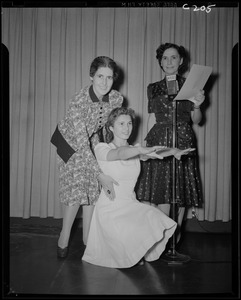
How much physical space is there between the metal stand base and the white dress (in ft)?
0.22

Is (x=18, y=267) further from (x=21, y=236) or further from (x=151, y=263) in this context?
(x=151, y=263)

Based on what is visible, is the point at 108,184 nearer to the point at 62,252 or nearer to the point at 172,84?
the point at 62,252

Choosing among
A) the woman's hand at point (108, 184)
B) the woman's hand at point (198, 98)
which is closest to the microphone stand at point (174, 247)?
the woman's hand at point (198, 98)

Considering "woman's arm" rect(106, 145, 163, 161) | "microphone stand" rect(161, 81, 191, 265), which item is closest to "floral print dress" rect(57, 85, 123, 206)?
"woman's arm" rect(106, 145, 163, 161)

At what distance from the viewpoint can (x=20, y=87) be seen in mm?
2473

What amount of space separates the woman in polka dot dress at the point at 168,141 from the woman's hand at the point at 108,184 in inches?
12.9

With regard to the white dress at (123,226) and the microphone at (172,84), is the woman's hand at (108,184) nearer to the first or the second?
the white dress at (123,226)

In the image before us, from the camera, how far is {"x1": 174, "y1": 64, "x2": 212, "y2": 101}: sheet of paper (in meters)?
1.78

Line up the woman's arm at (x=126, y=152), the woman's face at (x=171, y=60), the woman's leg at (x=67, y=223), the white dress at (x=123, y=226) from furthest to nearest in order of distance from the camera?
the woman's face at (x=171, y=60) < the woman's leg at (x=67, y=223) < the white dress at (x=123, y=226) < the woman's arm at (x=126, y=152)

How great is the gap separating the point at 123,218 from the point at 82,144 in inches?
20.5

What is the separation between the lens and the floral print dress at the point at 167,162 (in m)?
2.04

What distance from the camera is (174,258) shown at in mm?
1895

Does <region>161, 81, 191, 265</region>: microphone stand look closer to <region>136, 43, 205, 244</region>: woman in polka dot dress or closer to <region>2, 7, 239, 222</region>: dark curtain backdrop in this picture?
<region>136, 43, 205, 244</region>: woman in polka dot dress

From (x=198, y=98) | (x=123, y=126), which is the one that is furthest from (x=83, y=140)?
(x=198, y=98)
